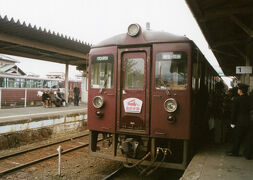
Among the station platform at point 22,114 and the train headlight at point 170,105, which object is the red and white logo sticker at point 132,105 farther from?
the station platform at point 22,114

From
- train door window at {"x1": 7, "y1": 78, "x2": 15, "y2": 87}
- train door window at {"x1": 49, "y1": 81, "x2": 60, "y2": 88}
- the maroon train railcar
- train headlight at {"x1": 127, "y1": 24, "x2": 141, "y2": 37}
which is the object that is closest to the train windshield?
the maroon train railcar

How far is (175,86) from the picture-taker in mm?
4691

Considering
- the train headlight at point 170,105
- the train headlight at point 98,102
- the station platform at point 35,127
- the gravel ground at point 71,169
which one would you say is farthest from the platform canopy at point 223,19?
the station platform at point 35,127

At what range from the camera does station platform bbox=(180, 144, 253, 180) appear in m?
3.91

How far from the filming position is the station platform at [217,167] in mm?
3910

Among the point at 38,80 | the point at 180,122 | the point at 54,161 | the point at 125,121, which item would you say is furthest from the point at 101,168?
the point at 38,80

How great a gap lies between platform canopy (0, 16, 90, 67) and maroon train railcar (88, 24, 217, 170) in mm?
2741

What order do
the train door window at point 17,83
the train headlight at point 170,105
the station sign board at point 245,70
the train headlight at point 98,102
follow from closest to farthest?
1. the train headlight at point 170,105
2. the train headlight at point 98,102
3. the station sign board at point 245,70
4. the train door window at point 17,83

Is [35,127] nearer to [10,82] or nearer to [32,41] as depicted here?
[32,41]

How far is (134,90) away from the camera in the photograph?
502 centimetres

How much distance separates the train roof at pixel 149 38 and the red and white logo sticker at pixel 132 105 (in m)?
1.22

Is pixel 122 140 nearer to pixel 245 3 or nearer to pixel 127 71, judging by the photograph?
pixel 127 71

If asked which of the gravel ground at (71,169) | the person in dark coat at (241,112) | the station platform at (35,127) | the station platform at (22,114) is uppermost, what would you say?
the person in dark coat at (241,112)

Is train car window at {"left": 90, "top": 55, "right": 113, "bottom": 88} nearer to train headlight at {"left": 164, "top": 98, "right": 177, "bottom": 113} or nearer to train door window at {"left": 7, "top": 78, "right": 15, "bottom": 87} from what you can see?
train headlight at {"left": 164, "top": 98, "right": 177, "bottom": 113}
